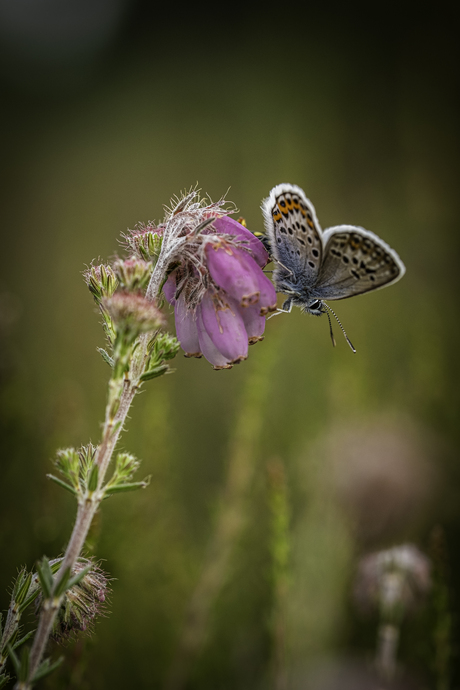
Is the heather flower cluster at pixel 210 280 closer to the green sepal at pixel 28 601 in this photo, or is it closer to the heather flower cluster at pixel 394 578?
the green sepal at pixel 28 601

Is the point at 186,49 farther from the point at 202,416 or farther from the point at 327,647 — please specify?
the point at 327,647

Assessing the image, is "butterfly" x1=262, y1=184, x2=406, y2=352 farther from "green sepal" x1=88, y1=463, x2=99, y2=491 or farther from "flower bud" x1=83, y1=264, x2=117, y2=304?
"green sepal" x1=88, y1=463, x2=99, y2=491

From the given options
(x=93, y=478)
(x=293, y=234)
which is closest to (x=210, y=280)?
(x=293, y=234)

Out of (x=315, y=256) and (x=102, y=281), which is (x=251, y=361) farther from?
(x=102, y=281)

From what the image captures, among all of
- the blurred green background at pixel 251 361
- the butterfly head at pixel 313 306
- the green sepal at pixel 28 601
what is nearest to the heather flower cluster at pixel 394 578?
the blurred green background at pixel 251 361

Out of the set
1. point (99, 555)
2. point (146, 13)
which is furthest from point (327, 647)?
point (146, 13)

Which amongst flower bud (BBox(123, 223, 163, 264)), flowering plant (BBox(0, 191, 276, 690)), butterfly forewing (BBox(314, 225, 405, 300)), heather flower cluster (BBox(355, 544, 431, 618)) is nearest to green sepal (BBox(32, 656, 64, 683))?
flowering plant (BBox(0, 191, 276, 690))
